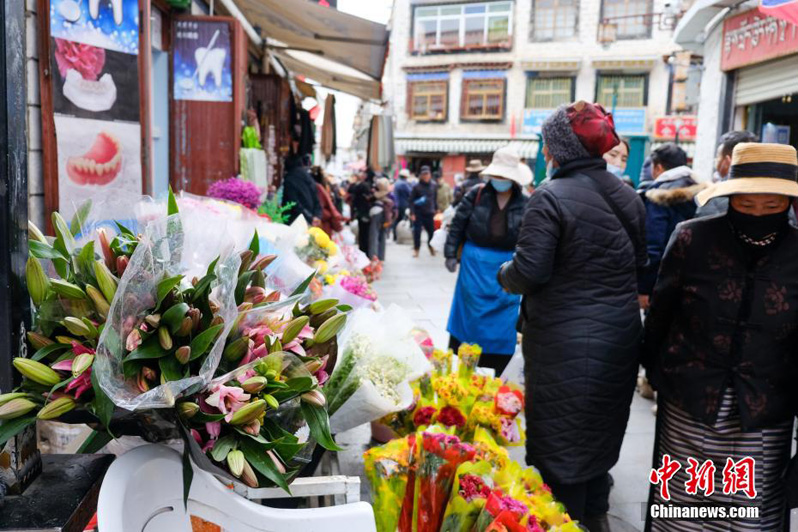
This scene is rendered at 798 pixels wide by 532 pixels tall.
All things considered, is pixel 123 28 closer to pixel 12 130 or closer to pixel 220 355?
pixel 12 130

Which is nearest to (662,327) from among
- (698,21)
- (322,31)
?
(322,31)

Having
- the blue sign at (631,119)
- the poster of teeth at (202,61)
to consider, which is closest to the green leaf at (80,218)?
the poster of teeth at (202,61)

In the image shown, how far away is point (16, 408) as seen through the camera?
1083 mm

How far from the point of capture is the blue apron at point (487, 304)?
4371 mm

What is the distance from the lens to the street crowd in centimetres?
231

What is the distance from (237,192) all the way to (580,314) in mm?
2615

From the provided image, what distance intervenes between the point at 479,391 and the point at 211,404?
196 cm

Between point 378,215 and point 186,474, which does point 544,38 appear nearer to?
point 378,215

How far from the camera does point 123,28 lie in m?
3.34

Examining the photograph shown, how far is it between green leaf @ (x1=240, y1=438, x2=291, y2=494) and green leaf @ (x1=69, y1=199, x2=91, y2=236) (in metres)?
0.58

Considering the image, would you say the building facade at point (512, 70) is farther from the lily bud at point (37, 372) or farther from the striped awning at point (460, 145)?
the lily bud at point (37, 372)

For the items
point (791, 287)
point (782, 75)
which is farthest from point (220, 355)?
point (782, 75)

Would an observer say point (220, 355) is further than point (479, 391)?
No

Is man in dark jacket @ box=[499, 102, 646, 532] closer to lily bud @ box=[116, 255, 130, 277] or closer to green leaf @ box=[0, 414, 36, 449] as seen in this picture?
lily bud @ box=[116, 255, 130, 277]
